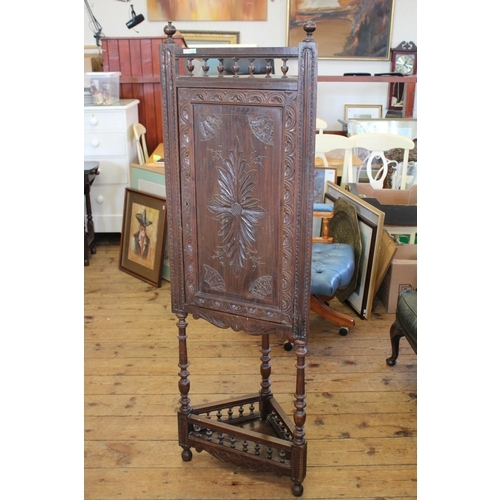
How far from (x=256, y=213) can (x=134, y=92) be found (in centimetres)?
330

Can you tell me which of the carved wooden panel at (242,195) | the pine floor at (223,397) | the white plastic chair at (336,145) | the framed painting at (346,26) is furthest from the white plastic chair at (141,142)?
the framed painting at (346,26)

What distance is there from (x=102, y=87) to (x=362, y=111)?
3.60 m

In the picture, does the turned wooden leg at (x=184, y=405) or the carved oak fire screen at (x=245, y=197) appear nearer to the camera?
the carved oak fire screen at (x=245, y=197)

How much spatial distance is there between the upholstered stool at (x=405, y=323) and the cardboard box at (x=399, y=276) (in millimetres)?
553

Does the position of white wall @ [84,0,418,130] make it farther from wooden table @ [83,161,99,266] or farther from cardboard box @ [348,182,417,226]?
wooden table @ [83,161,99,266]

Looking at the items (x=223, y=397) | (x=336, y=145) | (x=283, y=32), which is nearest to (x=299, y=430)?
(x=223, y=397)

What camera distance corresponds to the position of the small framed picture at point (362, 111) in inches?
278

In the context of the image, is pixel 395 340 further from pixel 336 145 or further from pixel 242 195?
pixel 336 145

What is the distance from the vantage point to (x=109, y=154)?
4457 millimetres

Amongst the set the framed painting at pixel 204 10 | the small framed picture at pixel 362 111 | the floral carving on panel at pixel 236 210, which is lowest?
the floral carving on panel at pixel 236 210

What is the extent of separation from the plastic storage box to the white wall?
8.36 ft

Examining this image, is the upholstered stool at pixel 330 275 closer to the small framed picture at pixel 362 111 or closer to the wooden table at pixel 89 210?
the wooden table at pixel 89 210

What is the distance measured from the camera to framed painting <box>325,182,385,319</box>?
11.1ft

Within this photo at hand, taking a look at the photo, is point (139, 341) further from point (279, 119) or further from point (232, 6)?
point (232, 6)
